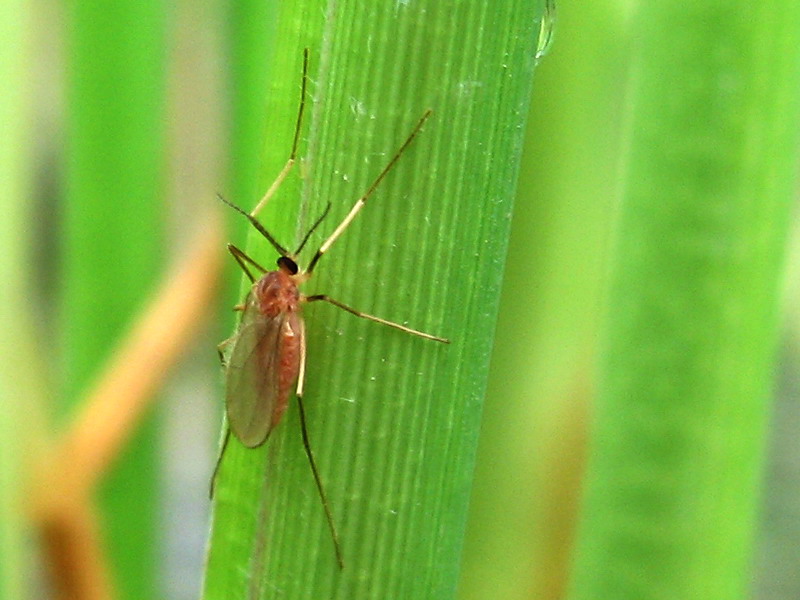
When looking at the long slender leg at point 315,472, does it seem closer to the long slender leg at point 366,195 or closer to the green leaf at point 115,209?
the long slender leg at point 366,195

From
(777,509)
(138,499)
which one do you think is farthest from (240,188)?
(777,509)

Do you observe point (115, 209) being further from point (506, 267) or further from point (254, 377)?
point (506, 267)

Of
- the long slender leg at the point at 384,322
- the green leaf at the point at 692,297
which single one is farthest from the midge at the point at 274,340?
the green leaf at the point at 692,297

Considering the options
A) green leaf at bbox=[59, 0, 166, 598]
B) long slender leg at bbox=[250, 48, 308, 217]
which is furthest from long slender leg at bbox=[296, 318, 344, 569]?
green leaf at bbox=[59, 0, 166, 598]

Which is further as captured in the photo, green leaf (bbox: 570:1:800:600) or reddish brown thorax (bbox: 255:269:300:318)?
reddish brown thorax (bbox: 255:269:300:318)

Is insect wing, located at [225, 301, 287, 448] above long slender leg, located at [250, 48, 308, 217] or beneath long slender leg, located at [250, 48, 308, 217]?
beneath

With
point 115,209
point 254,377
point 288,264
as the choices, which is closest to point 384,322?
point 288,264

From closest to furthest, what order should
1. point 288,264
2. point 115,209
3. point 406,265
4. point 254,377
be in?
point 406,265 < point 288,264 < point 254,377 < point 115,209

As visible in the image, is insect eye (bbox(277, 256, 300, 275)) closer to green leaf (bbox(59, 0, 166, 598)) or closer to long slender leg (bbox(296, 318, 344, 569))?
long slender leg (bbox(296, 318, 344, 569))
